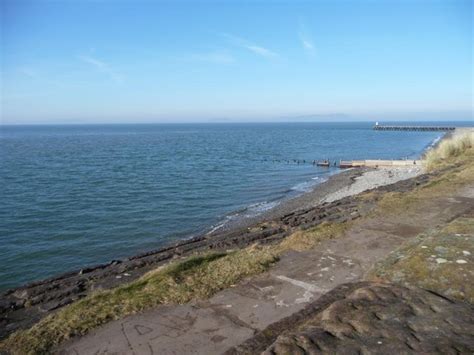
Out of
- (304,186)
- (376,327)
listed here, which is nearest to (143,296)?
(376,327)

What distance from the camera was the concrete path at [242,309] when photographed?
4.77 meters

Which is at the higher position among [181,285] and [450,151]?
[181,285]

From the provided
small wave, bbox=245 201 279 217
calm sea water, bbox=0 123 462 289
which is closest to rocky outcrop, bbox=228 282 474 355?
calm sea water, bbox=0 123 462 289

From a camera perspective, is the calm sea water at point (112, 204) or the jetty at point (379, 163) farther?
the jetty at point (379, 163)

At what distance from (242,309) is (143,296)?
1.67 metres

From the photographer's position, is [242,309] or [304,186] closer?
[242,309]

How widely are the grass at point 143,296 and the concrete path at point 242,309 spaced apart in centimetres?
22

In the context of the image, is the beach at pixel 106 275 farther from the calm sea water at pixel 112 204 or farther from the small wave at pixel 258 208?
the calm sea water at pixel 112 204

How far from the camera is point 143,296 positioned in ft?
20.2

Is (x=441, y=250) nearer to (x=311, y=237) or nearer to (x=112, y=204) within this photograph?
(x=311, y=237)

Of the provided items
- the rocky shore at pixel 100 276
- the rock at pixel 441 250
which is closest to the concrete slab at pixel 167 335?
the rocky shore at pixel 100 276

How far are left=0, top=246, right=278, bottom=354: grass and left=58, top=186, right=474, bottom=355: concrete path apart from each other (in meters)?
0.22

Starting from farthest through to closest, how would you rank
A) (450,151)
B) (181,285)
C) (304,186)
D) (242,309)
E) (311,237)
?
(304,186)
(450,151)
(311,237)
(181,285)
(242,309)

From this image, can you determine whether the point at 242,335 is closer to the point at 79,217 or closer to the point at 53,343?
the point at 53,343
